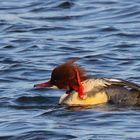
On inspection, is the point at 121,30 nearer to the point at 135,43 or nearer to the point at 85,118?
the point at 135,43

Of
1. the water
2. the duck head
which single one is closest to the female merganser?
the duck head

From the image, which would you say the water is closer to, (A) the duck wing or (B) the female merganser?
(B) the female merganser

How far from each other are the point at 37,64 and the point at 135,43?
7.97ft

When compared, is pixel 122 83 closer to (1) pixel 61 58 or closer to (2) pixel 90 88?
(2) pixel 90 88

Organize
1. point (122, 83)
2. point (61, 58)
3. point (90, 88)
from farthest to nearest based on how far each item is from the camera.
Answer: point (61, 58) < point (90, 88) < point (122, 83)

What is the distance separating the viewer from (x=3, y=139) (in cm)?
1239

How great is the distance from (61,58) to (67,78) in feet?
12.0

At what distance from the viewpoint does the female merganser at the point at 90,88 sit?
14.5 meters

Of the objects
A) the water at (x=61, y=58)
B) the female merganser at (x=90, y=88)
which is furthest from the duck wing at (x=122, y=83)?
the water at (x=61, y=58)

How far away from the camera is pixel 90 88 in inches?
577

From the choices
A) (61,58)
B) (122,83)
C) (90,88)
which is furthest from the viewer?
(61,58)

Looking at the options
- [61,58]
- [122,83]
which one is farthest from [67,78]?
[61,58]

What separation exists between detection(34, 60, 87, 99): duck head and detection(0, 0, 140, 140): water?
1.13 feet

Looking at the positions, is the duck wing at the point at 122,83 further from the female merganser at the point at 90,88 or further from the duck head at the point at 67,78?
the duck head at the point at 67,78
